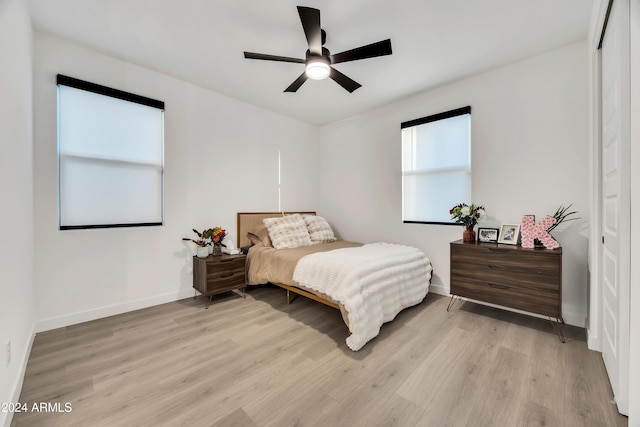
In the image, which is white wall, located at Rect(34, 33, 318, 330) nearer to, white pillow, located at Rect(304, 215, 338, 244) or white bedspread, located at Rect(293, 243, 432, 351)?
white pillow, located at Rect(304, 215, 338, 244)

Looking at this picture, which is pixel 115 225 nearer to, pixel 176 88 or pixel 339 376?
pixel 176 88

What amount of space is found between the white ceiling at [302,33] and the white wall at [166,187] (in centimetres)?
27

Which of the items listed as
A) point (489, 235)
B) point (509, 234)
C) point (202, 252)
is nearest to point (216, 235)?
point (202, 252)

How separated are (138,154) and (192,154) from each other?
1.89 ft

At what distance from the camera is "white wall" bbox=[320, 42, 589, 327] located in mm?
2457

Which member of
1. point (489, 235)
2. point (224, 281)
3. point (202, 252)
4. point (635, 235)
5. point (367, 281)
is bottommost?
point (224, 281)

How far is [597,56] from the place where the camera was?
1976 mm

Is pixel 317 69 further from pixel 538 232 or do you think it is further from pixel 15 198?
pixel 538 232

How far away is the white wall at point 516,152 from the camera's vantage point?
96.7 inches

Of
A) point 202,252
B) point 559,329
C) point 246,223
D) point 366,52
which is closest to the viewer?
point 366,52

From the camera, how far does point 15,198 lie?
161 cm

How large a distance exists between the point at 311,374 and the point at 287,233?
6.51ft

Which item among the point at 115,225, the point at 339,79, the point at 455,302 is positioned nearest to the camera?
the point at 339,79

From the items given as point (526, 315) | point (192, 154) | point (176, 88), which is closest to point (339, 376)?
point (526, 315)
